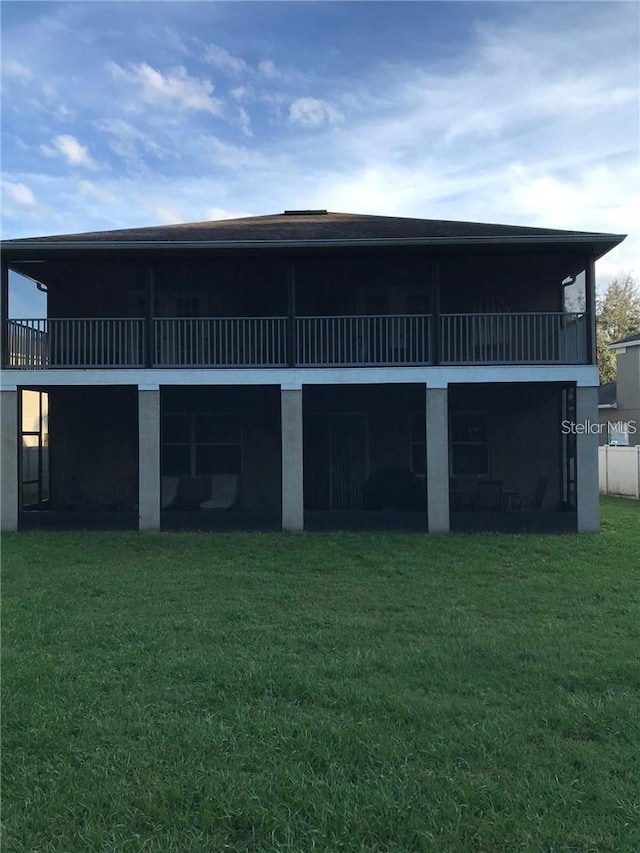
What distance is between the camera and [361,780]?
A: 3.45 metres

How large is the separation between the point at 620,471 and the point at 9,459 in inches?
645

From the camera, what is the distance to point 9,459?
12523 millimetres

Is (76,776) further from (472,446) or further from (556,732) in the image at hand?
(472,446)

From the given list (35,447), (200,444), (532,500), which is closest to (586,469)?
(532,500)

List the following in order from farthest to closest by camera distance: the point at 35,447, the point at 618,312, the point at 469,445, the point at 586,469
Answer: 1. the point at 618,312
2. the point at 469,445
3. the point at 35,447
4. the point at 586,469

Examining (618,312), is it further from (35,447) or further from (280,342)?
(35,447)

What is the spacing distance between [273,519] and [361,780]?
34.1ft

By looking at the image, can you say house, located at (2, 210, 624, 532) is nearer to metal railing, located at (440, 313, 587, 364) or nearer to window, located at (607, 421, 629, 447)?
metal railing, located at (440, 313, 587, 364)

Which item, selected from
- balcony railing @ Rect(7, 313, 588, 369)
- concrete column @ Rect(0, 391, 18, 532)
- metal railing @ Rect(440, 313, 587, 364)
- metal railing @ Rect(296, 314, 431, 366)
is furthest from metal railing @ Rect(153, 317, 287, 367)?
metal railing @ Rect(440, 313, 587, 364)

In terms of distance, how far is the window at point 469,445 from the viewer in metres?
15.6

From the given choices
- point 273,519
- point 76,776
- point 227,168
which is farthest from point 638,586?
point 227,168

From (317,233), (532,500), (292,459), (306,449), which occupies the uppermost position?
(317,233)

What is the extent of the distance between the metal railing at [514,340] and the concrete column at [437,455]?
3.88ft

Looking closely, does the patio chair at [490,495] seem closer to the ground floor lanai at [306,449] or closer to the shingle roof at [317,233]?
the ground floor lanai at [306,449]
